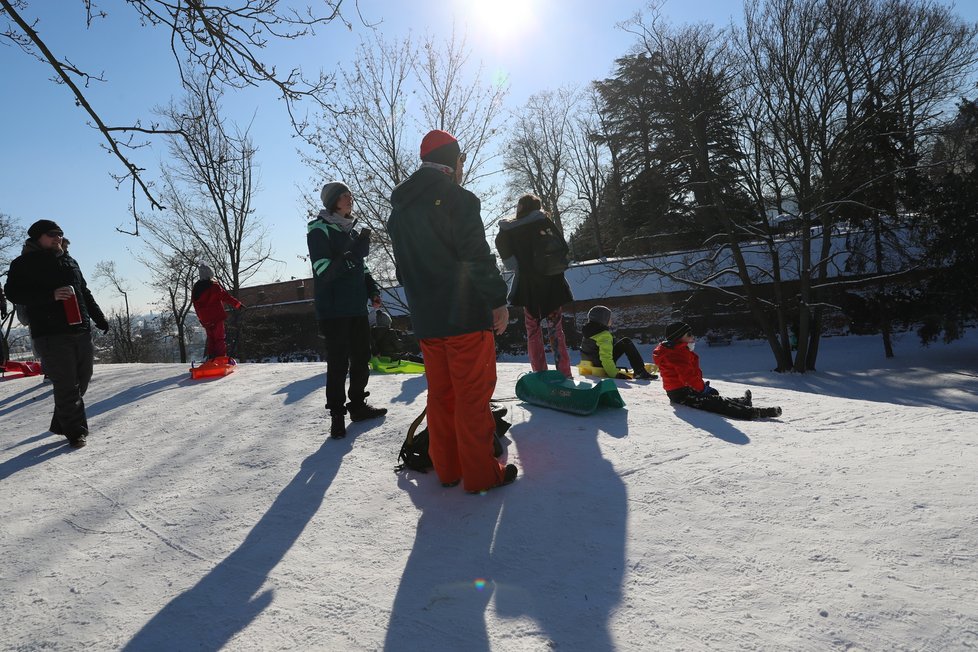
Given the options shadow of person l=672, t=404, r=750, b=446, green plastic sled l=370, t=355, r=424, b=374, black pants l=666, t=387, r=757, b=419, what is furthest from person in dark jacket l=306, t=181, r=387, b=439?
green plastic sled l=370, t=355, r=424, b=374

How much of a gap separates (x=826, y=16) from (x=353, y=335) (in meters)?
15.0

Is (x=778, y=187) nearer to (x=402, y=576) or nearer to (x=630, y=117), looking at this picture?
(x=630, y=117)

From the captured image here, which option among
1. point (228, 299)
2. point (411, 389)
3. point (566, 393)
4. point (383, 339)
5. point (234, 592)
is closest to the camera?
point (234, 592)

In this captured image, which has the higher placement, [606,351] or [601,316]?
[601,316]

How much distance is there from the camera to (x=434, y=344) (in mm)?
3137

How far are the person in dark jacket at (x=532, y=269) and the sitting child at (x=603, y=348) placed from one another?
210 centimetres

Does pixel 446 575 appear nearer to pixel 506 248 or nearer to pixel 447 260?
pixel 447 260

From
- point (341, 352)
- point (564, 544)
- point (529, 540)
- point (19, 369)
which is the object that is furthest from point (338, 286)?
point (19, 369)

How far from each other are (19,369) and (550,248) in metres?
12.1

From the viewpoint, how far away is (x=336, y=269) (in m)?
4.43

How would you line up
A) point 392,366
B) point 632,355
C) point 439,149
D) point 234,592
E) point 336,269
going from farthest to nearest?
point 392,366
point 632,355
point 336,269
point 439,149
point 234,592

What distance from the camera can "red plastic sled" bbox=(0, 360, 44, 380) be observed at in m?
11.1

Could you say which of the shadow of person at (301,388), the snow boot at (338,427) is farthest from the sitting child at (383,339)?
the snow boot at (338,427)

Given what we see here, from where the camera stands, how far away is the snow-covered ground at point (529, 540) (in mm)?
2039
